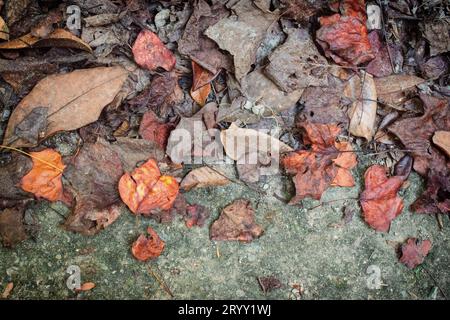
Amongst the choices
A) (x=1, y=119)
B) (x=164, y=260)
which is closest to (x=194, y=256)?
(x=164, y=260)

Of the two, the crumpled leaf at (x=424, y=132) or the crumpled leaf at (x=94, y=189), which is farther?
the crumpled leaf at (x=424, y=132)

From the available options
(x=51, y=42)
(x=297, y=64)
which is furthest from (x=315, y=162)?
(x=51, y=42)

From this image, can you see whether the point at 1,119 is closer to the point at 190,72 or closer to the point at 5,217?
the point at 5,217

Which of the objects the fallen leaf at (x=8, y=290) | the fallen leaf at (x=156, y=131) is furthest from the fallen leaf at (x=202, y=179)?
the fallen leaf at (x=8, y=290)

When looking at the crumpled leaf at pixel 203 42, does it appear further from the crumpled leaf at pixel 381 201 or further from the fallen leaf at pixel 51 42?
the crumpled leaf at pixel 381 201

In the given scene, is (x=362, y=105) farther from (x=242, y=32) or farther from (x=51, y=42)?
(x=51, y=42)
